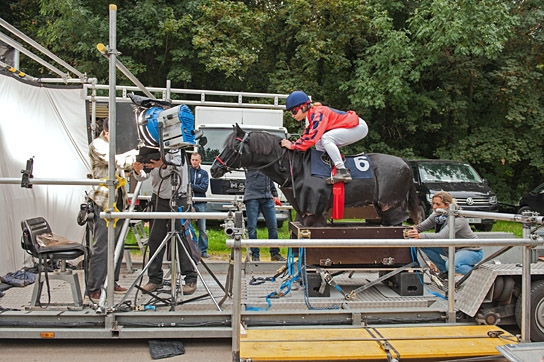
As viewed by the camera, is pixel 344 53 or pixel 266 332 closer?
pixel 266 332

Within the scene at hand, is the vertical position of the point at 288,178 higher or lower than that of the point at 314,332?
higher

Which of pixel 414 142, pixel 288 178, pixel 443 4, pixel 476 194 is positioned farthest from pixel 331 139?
pixel 414 142

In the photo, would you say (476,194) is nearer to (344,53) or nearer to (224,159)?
(344,53)

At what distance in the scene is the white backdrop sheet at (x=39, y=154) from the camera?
6.36 m

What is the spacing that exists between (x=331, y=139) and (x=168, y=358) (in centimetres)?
289

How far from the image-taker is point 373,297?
17.9 ft

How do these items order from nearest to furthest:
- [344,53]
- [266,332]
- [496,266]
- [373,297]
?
[266,332] < [496,266] < [373,297] < [344,53]

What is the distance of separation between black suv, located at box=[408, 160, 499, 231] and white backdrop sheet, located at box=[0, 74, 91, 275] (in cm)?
842

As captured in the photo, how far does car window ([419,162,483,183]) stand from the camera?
43.9 feet

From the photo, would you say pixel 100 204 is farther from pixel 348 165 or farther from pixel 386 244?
pixel 386 244

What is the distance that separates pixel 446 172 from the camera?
13578 mm

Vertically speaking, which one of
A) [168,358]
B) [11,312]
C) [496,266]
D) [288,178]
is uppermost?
[288,178]

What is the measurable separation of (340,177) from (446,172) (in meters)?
8.98

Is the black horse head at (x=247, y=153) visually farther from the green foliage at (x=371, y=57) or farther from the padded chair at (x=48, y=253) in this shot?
the green foliage at (x=371, y=57)
